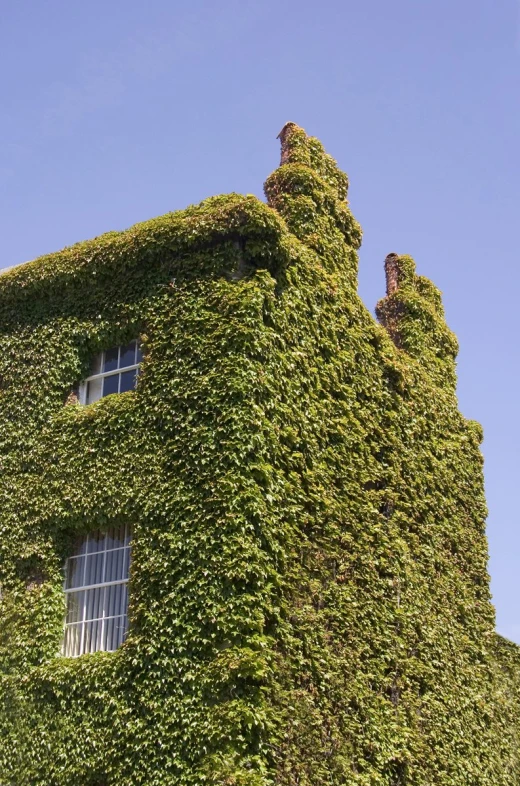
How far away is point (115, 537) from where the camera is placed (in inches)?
645

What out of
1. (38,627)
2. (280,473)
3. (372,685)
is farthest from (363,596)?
(38,627)

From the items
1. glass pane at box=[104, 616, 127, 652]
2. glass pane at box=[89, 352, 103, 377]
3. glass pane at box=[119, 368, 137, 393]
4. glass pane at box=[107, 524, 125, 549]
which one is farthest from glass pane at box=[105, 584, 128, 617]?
glass pane at box=[89, 352, 103, 377]

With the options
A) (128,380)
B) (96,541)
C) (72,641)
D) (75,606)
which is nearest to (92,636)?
(72,641)

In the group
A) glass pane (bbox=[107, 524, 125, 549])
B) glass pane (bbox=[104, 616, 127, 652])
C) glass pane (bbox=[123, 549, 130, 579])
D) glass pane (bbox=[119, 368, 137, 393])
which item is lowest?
glass pane (bbox=[104, 616, 127, 652])

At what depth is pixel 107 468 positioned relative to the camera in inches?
645

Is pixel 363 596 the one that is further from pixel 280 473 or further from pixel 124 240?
pixel 124 240

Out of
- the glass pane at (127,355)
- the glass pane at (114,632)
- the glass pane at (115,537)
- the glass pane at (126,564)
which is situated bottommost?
the glass pane at (114,632)

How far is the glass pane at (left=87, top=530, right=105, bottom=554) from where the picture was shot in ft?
54.2

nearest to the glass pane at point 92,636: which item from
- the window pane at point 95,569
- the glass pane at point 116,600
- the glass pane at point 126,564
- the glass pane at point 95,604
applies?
the glass pane at point 95,604

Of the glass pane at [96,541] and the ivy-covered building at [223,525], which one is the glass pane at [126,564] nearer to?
the ivy-covered building at [223,525]

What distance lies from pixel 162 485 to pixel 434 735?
24.9 feet

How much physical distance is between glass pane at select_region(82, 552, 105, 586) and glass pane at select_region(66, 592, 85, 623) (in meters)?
0.27

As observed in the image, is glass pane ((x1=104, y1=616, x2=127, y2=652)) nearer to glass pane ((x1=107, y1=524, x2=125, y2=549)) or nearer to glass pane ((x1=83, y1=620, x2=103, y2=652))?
glass pane ((x1=83, y1=620, x2=103, y2=652))

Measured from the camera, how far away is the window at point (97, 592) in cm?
1584
